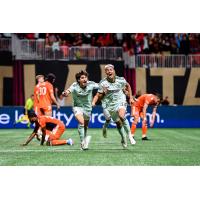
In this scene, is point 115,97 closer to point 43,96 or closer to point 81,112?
point 81,112

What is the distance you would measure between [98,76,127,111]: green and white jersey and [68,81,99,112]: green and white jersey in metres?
0.29

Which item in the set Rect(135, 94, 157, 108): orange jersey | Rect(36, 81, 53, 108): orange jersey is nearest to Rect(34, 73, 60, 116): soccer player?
Rect(36, 81, 53, 108): orange jersey

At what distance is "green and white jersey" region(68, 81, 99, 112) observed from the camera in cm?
1223

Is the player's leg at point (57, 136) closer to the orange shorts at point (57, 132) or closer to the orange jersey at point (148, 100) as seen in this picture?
the orange shorts at point (57, 132)

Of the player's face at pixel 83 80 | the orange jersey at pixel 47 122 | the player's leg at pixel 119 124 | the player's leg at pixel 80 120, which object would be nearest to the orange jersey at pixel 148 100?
the orange jersey at pixel 47 122

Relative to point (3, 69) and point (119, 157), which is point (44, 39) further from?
point (119, 157)

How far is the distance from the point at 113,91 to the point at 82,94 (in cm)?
70

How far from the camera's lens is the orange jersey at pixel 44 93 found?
15734 millimetres

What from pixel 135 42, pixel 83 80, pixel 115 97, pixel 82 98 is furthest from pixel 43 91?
pixel 135 42

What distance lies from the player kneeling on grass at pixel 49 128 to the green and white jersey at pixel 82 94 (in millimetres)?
1363

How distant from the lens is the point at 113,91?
12.7 meters
